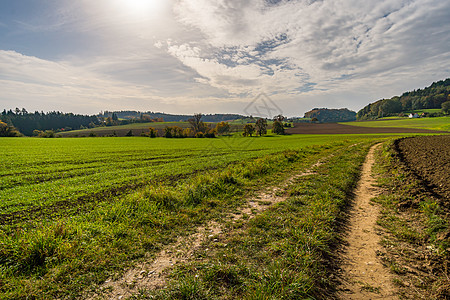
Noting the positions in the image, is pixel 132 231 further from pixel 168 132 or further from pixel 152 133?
pixel 152 133

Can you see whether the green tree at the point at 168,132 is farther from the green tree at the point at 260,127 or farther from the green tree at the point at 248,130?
the green tree at the point at 260,127

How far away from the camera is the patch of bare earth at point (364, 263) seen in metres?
3.77

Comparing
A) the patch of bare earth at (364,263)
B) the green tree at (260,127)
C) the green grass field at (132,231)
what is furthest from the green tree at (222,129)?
the patch of bare earth at (364,263)

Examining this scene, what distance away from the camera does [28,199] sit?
422 inches

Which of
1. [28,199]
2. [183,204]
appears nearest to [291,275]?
[183,204]

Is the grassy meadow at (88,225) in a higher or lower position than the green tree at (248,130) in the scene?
lower

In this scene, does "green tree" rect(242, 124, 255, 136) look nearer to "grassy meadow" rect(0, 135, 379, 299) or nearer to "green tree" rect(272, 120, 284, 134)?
"green tree" rect(272, 120, 284, 134)

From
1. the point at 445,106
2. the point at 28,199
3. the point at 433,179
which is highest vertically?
the point at 445,106

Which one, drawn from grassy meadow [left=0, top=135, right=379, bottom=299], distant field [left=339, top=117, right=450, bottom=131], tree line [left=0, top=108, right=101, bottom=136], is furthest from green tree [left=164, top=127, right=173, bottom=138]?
tree line [left=0, top=108, right=101, bottom=136]

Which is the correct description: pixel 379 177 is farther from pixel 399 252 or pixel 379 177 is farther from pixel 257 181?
pixel 399 252

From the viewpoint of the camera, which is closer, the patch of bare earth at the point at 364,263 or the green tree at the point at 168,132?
the patch of bare earth at the point at 364,263

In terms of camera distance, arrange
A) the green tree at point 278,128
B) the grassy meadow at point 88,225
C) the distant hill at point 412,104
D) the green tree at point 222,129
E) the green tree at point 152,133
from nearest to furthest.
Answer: the grassy meadow at point 88,225 < the green tree at point 152,133 < the green tree at point 278,128 < the green tree at point 222,129 < the distant hill at point 412,104

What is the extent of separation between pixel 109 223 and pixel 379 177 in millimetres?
14957

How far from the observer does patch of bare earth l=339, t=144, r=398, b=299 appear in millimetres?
3769
